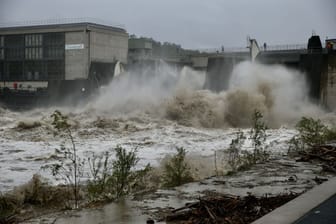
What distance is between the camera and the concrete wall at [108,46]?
242 feet

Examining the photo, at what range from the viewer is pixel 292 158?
933 cm

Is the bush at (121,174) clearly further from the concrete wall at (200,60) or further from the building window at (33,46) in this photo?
the building window at (33,46)

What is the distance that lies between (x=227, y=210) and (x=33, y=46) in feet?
258

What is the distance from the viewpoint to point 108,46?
3009 inches

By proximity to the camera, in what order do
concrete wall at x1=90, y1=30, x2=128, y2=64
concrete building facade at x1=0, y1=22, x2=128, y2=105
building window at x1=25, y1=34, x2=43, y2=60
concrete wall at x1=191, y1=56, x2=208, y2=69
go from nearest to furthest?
concrete wall at x1=191, y1=56, x2=208, y2=69 → concrete building facade at x1=0, y1=22, x2=128, y2=105 → concrete wall at x1=90, y1=30, x2=128, y2=64 → building window at x1=25, y1=34, x2=43, y2=60

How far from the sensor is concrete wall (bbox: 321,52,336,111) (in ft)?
99.1

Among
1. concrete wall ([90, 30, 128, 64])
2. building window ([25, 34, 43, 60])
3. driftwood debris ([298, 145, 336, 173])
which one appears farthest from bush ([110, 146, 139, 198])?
building window ([25, 34, 43, 60])

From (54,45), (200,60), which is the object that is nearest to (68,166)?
(200,60)

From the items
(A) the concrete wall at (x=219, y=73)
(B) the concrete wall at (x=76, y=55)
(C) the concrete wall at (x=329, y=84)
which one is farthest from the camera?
(B) the concrete wall at (x=76, y=55)

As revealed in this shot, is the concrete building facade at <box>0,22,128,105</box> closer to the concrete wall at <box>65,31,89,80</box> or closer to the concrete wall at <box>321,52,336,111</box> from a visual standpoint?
the concrete wall at <box>65,31,89,80</box>

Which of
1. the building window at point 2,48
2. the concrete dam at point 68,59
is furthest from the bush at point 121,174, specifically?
the building window at point 2,48

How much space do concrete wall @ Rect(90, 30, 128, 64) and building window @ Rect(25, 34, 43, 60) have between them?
1067 centimetres

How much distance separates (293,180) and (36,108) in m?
50.8

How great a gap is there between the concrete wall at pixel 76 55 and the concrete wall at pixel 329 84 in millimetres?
47126
